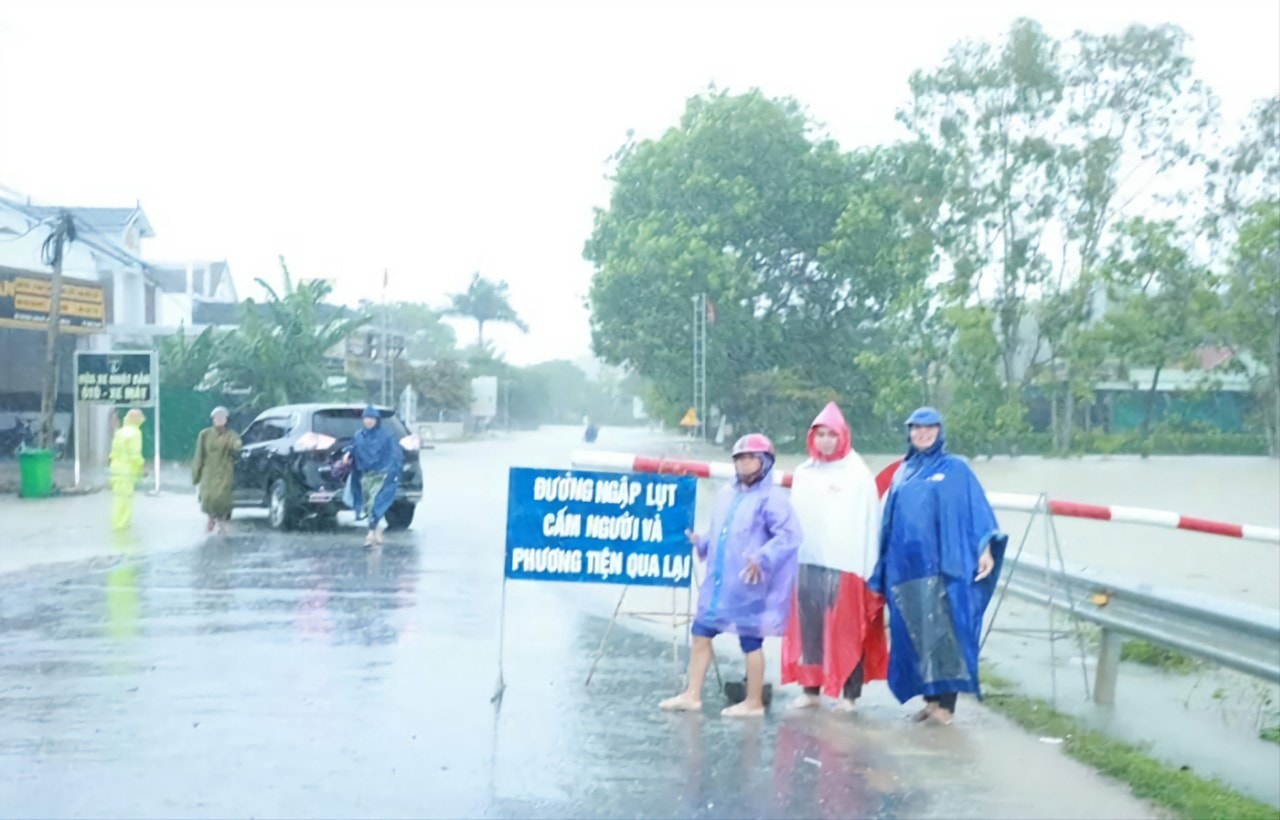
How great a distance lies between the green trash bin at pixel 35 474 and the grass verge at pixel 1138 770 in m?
20.9

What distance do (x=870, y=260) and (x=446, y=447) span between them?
38.4 m

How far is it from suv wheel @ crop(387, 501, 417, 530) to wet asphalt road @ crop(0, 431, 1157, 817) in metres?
7.47

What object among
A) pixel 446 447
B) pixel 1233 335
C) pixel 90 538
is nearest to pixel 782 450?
pixel 90 538

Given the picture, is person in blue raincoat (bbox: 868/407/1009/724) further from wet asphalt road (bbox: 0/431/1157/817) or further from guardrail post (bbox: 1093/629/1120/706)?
guardrail post (bbox: 1093/629/1120/706)

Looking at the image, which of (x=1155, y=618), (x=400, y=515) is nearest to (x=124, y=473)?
(x=400, y=515)

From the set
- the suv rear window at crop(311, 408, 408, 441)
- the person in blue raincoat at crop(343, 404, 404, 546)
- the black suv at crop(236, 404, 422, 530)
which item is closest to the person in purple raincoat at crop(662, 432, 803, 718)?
the person in blue raincoat at crop(343, 404, 404, 546)

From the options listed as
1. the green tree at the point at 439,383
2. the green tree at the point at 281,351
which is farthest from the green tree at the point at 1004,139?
the green tree at the point at 439,383

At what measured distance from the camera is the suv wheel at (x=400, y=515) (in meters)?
19.8

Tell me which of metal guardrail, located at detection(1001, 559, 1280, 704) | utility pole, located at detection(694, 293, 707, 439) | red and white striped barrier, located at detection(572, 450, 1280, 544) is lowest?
metal guardrail, located at detection(1001, 559, 1280, 704)

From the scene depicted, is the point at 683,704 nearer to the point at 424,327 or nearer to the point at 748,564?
the point at 748,564

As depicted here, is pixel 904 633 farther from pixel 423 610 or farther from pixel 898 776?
pixel 423 610

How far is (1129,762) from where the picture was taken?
6.98 m

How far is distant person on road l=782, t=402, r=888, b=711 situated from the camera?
26.4 feet

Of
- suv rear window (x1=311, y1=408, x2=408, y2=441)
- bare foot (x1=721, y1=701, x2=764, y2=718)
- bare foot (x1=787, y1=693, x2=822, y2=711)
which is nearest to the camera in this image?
bare foot (x1=721, y1=701, x2=764, y2=718)
